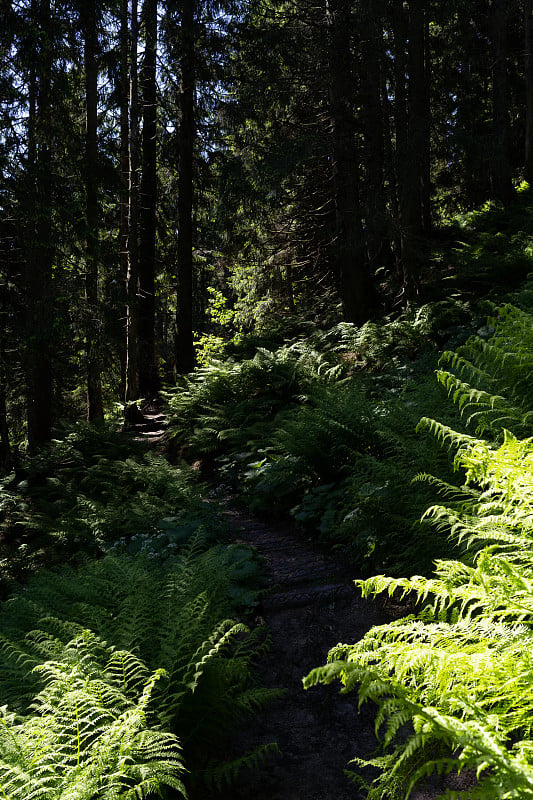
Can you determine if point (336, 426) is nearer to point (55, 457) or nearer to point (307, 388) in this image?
point (307, 388)

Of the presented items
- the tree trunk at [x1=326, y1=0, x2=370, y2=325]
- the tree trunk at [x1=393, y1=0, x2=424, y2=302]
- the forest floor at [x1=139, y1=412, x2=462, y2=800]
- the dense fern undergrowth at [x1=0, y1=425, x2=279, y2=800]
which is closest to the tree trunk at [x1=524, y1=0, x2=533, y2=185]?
the tree trunk at [x1=393, y1=0, x2=424, y2=302]

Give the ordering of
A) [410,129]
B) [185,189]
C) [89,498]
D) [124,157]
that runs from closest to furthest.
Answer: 1. [89,498]
2. [410,129]
3. [185,189]
4. [124,157]

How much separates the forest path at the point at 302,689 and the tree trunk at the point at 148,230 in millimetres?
9536

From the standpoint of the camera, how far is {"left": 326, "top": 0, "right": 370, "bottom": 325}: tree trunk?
9422 millimetres

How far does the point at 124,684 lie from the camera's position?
8.07ft

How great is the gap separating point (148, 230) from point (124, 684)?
12.7m

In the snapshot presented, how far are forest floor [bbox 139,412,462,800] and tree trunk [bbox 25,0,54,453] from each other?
23.2 feet

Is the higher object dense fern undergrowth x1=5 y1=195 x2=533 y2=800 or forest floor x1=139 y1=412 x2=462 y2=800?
dense fern undergrowth x1=5 y1=195 x2=533 y2=800

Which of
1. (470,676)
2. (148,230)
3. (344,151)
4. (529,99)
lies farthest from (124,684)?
(529,99)

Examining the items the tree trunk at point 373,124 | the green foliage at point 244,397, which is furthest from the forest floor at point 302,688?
the tree trunk at point 373,124

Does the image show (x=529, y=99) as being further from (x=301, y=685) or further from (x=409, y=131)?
(x=301, y=685)

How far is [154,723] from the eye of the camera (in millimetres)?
2457

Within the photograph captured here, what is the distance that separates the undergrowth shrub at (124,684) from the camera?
1.95m

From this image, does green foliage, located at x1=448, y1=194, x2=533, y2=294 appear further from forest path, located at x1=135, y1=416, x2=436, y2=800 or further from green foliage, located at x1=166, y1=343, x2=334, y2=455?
forest path, located at x1=135, y1=416, x2=436, y2=800
